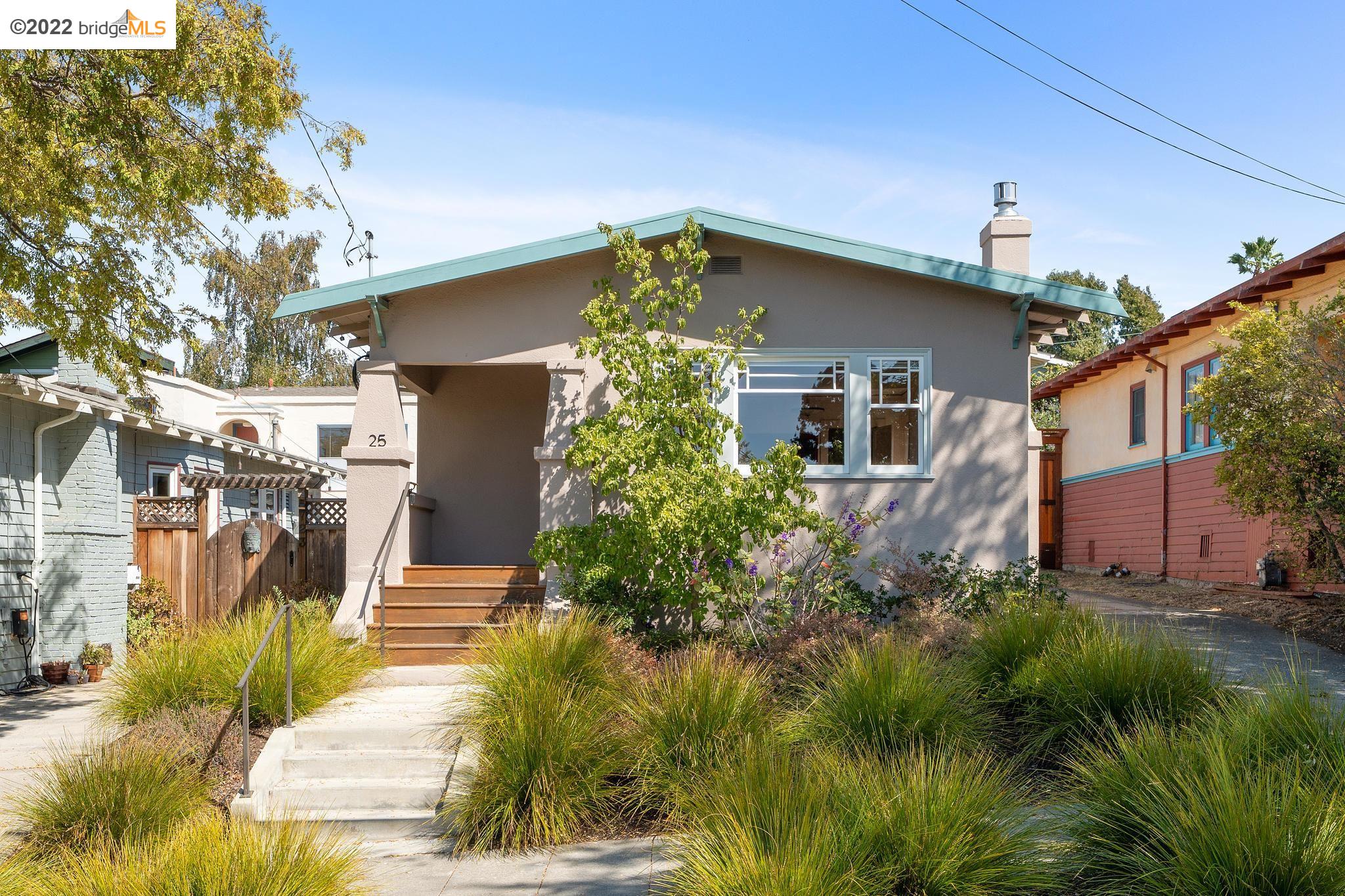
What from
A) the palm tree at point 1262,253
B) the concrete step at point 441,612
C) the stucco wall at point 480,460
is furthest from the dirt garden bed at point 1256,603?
the palm tree at point 1262,253

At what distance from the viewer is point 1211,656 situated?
7164 mm

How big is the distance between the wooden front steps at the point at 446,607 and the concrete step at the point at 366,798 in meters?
3.17

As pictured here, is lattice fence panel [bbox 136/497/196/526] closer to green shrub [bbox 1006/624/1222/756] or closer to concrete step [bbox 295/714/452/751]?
concrete step [bbox 295/714/452/751]

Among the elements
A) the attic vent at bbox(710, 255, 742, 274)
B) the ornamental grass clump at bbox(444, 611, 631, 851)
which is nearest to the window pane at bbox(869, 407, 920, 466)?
the attic vent at bbox(710, 255, 742, 274)

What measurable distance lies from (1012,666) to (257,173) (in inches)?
302

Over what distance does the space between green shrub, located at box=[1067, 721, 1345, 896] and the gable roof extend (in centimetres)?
968

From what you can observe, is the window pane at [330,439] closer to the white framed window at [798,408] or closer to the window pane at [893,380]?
the white framed window at [798,408]

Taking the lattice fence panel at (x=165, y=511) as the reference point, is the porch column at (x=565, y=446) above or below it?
above

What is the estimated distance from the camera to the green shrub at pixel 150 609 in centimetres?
1348

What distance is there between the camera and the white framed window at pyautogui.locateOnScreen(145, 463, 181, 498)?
15133mm

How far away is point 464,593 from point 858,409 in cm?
472

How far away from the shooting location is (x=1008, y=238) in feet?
38.7

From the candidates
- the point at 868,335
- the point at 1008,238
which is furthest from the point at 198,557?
the point at 1008,238

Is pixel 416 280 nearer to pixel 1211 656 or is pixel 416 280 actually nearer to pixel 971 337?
pixel 971 337
